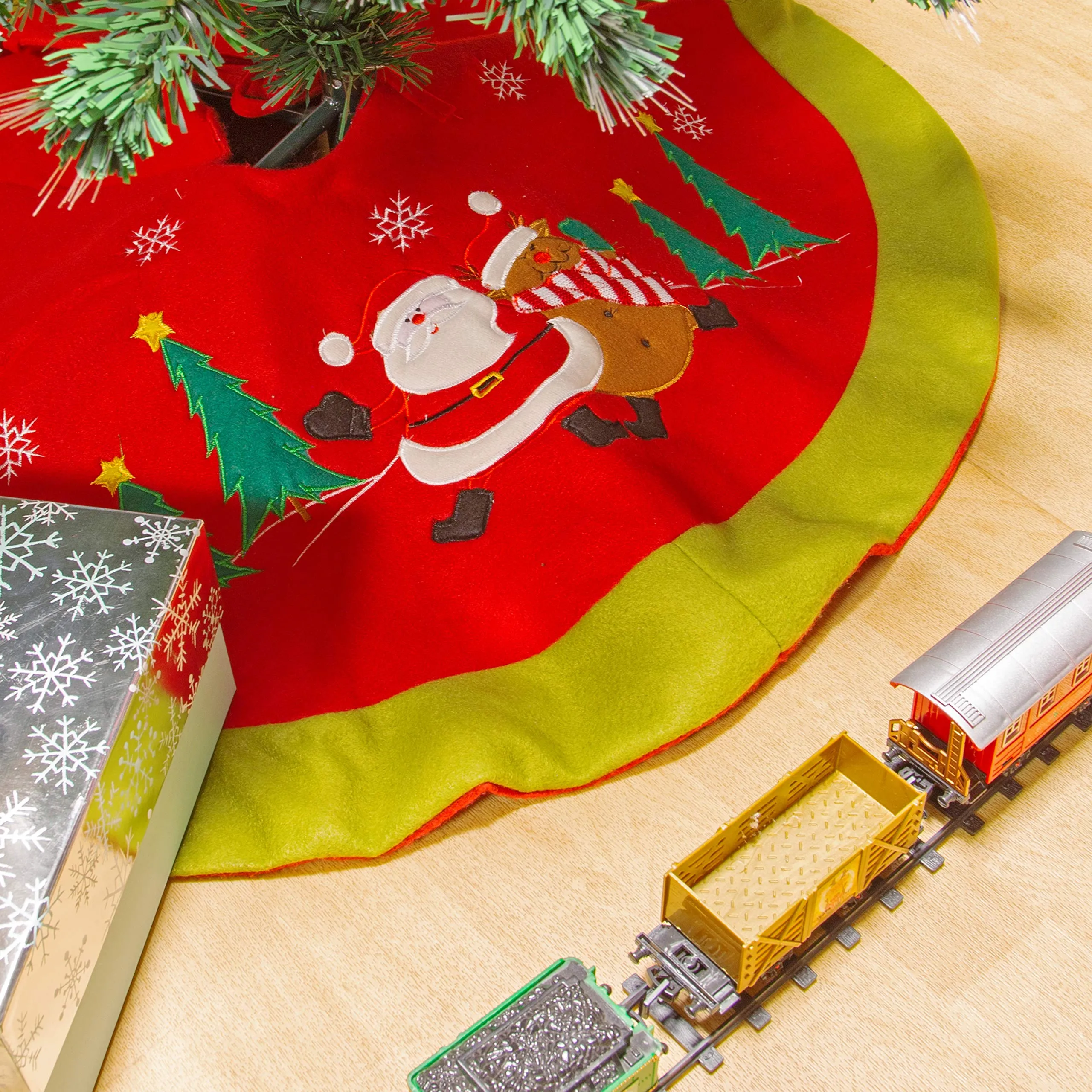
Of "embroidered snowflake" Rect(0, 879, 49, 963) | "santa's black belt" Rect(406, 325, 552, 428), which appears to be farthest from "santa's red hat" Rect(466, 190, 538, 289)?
"embroidered snowflake" Rect(0, 879, 49, 963)

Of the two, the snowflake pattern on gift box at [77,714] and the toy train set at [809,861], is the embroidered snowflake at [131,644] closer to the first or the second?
the snowflake pattern on gift box at [77,714]

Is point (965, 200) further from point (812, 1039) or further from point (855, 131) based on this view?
point (812, 1039)

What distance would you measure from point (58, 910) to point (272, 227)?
787 millimetres

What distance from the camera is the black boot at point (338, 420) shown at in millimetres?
1352

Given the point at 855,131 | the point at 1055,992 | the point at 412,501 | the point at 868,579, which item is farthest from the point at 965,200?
the point at 1055,992

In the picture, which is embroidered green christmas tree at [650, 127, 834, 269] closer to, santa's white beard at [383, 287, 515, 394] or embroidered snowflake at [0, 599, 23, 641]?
santa's white beard at [383, 287, 515, 394]

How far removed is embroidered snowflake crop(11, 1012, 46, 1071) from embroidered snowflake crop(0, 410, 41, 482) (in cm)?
61

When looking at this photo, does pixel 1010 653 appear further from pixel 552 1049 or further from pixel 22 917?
pixel 22 917

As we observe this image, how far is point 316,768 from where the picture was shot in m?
1.15

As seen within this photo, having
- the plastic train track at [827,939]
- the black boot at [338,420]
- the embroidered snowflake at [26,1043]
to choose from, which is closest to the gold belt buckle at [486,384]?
the black boot at [338,420]

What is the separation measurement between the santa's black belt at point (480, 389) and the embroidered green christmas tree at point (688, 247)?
263 mm

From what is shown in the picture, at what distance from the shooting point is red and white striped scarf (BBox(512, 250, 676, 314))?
1.44m

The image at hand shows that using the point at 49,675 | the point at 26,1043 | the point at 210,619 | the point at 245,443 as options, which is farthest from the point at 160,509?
the point at 26,1043

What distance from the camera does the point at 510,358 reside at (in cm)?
139
